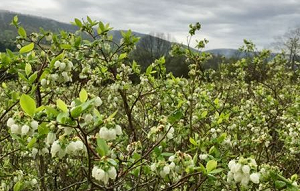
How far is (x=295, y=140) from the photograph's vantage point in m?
4.66

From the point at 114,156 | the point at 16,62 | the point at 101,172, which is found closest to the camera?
the point at 101,172

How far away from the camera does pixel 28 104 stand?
5.99 feet

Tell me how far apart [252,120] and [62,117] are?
5130 millimetres

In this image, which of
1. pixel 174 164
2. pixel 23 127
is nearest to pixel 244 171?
pixel 174 164

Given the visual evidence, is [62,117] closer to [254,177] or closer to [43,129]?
[43,129]

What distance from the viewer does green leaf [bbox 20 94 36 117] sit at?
1786mm

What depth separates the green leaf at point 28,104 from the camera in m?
1.79

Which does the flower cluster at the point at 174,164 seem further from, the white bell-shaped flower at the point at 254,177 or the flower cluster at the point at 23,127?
the flower cluster at the point at 23,127

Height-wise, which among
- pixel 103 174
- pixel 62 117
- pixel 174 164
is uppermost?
pixel 62 117

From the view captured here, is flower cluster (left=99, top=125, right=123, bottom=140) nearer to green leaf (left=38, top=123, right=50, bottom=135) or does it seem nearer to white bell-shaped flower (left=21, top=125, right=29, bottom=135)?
green leaf (left=38, top=123, right=50, bottom=135)

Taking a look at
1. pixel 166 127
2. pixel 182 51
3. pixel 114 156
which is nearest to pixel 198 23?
pixel 182 51

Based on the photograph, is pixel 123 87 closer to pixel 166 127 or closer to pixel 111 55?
pixel 111 55

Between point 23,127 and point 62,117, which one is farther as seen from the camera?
point 23,127

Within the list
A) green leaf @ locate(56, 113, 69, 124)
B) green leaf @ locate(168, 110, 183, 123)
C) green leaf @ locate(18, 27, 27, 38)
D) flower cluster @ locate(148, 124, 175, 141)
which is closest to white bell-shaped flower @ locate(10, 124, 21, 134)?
green leaf @ locate(56, 113, 69, 124)
